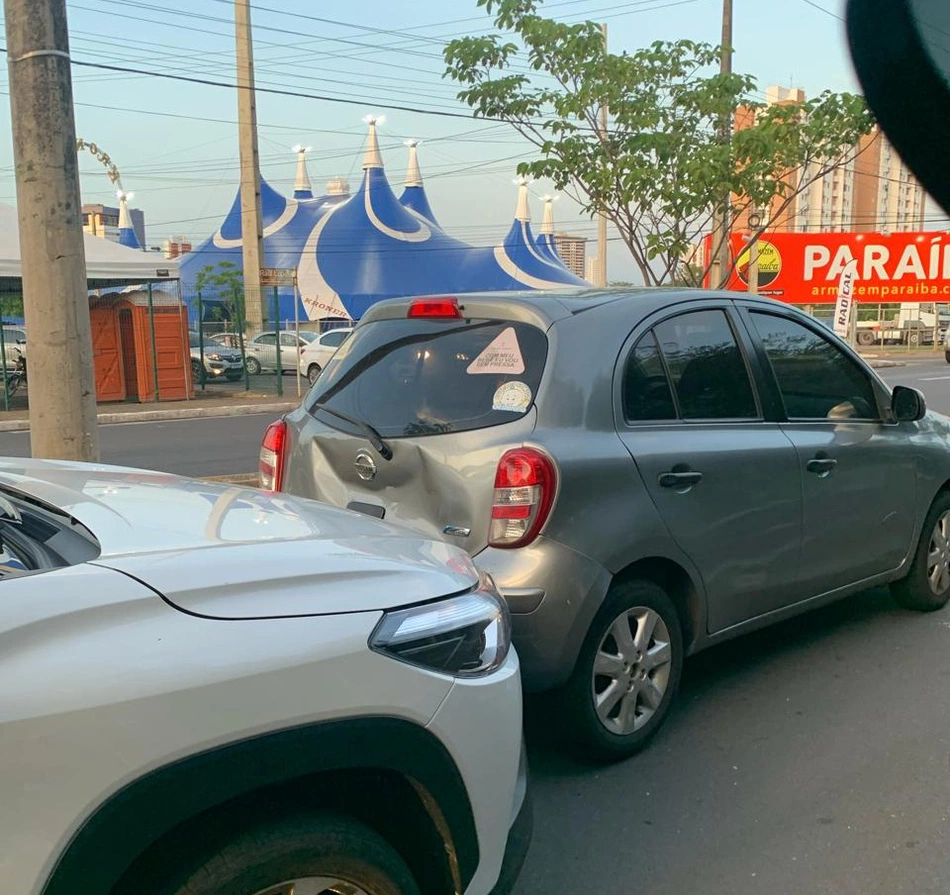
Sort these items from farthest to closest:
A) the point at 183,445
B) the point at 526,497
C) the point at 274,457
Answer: the point at 183,445 → the point at 274,457 → the point at 526,497

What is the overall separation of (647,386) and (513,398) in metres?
0.59

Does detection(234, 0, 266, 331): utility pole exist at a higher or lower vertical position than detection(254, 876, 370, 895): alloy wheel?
higher

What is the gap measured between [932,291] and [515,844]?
132 ft

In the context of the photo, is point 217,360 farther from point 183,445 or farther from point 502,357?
point 502,357

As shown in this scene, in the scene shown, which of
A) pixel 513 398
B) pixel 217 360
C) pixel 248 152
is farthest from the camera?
pixel 248 152

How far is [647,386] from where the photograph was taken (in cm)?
368

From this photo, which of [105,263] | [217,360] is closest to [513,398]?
[105,263]

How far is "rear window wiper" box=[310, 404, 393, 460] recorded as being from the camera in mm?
3590

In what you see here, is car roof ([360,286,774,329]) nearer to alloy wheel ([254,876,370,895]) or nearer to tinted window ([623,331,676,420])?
tinted window ([623,331,676,420])

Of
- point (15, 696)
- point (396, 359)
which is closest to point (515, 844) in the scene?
point (15, 696)

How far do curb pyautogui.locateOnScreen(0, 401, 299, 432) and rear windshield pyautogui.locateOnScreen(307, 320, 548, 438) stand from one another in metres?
13.3

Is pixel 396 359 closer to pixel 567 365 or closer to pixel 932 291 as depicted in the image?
pixel 567 365

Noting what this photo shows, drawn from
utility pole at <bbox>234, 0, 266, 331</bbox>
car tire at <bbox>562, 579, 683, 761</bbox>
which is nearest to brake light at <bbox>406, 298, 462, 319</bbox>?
car tire at <bbox>562, 579, 683, 761</bbox>

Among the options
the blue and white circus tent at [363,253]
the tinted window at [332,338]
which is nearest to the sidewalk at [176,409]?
the tinted window at [332,338]
